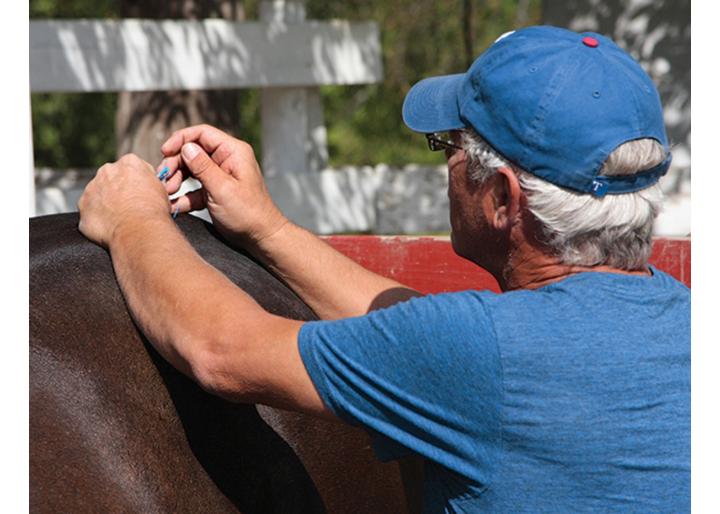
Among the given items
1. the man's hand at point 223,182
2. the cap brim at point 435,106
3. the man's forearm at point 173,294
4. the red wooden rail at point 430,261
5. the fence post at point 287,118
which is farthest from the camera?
the fence post at point 287,118

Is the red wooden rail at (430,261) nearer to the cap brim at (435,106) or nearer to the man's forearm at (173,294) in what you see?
the cap brim at (435,106)

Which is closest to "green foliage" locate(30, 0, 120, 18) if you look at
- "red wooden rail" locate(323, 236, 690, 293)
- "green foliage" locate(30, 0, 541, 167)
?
"green foliage" locate(30, 0, 541, 167)

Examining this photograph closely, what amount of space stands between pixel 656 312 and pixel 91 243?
3.17ft

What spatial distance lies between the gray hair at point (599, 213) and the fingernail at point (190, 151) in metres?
0.61

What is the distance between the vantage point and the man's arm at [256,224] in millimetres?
2197

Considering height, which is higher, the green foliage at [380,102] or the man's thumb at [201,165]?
the man's thumb at [201,165]

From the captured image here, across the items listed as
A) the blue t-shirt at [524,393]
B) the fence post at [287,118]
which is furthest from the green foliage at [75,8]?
the blue t-shirt at [524,393]

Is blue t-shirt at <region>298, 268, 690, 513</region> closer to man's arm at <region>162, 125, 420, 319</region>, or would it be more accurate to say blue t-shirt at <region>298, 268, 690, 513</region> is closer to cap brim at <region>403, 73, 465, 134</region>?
cap brim at <region>403, 73, 465, 134</region>

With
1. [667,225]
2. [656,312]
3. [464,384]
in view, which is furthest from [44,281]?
[667,225]

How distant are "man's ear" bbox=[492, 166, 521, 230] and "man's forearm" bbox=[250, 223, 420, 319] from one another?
512 millimetres

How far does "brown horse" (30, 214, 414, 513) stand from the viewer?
1.73m

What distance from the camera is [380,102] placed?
1564cm

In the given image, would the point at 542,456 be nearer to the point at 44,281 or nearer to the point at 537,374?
the point at 537,374

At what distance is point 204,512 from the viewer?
1.85 m
